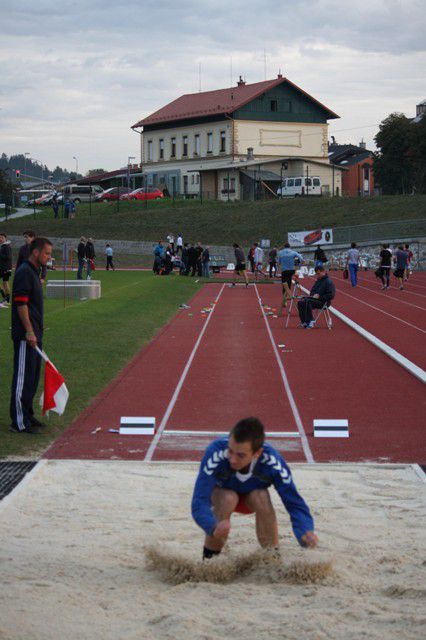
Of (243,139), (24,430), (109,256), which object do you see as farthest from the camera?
(243,139)

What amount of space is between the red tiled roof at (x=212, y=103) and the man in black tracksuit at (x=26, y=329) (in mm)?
75655

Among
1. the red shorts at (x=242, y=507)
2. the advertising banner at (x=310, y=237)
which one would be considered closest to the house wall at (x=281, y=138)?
the advertising banner at (x=310, y=237)

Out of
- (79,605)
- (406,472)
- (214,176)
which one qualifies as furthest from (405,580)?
(214,176)

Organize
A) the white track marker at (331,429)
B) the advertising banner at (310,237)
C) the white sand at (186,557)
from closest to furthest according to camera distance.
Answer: the white sand at (186,557) → the white track marker at (331,429) → the advertising banner at (310,237)

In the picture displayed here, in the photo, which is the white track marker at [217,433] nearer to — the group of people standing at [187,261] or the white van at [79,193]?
the group of people standing at [187,261]

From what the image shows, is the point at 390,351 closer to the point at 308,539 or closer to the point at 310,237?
the point at 308,539

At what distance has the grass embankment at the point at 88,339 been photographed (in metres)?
11.6

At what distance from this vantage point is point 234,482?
654 centimetres

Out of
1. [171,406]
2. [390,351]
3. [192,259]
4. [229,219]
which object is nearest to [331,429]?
[171,406]

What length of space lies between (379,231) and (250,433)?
173ft

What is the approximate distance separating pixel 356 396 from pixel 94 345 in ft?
21.8

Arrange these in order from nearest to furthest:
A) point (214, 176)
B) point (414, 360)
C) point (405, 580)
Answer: point (405, 580), point (414, 360), point (214, 176)

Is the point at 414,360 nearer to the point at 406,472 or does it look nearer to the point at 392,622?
the point at 406,472

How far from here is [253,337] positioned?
70.0ft
